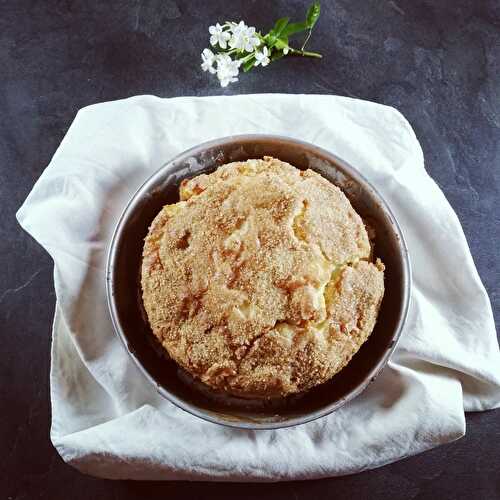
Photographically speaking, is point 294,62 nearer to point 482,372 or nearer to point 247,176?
point 247,176

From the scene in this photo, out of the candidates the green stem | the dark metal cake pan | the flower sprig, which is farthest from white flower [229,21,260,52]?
the dark metal cake pan

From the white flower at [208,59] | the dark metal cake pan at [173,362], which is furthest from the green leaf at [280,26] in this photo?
the dark metal cake pan at [173,362]

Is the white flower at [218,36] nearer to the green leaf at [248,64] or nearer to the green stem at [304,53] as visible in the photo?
the green leaf at [248,64]

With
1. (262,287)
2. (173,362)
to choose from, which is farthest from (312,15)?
(173,362)

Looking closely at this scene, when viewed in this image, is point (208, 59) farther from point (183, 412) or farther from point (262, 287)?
point (183, 412)

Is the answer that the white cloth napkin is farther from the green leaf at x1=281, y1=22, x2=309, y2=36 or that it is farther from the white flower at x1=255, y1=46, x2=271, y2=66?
the green leaf at x1=281, y1=22, x2=309, y2=36
